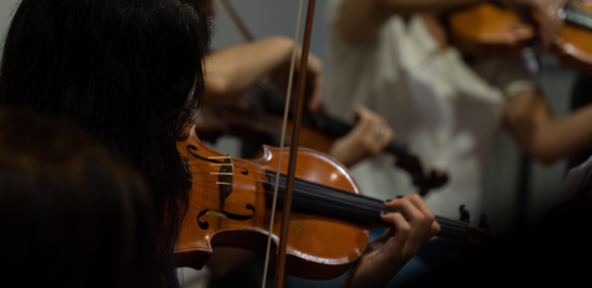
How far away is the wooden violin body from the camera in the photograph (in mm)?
499

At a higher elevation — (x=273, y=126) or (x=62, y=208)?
(x=62, y=208)

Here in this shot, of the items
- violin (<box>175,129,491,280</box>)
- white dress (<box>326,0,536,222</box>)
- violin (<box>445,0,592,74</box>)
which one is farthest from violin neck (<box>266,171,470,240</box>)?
violin (<box>445,0,592,74</box>)

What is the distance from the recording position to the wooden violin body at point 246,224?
0.50 meters

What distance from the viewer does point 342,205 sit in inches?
22.2

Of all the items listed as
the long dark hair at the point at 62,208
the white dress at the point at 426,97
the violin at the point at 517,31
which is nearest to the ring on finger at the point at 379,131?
the white dress at the point at 426,97

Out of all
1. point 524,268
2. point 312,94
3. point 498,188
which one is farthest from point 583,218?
point 498,188

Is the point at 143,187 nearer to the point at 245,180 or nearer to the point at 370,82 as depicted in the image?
the point at 245,180

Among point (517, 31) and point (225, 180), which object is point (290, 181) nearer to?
point (225, 180)

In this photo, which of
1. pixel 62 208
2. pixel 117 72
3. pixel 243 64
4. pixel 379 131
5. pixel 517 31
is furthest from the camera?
pixel 517 31

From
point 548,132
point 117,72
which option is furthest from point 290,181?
point 548,132

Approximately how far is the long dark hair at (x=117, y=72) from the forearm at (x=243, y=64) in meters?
0.36

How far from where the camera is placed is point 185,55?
0.44m

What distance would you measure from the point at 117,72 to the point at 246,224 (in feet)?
0.69

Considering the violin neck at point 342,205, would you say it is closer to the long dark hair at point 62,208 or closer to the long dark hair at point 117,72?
the long dark hair at point 117,72
